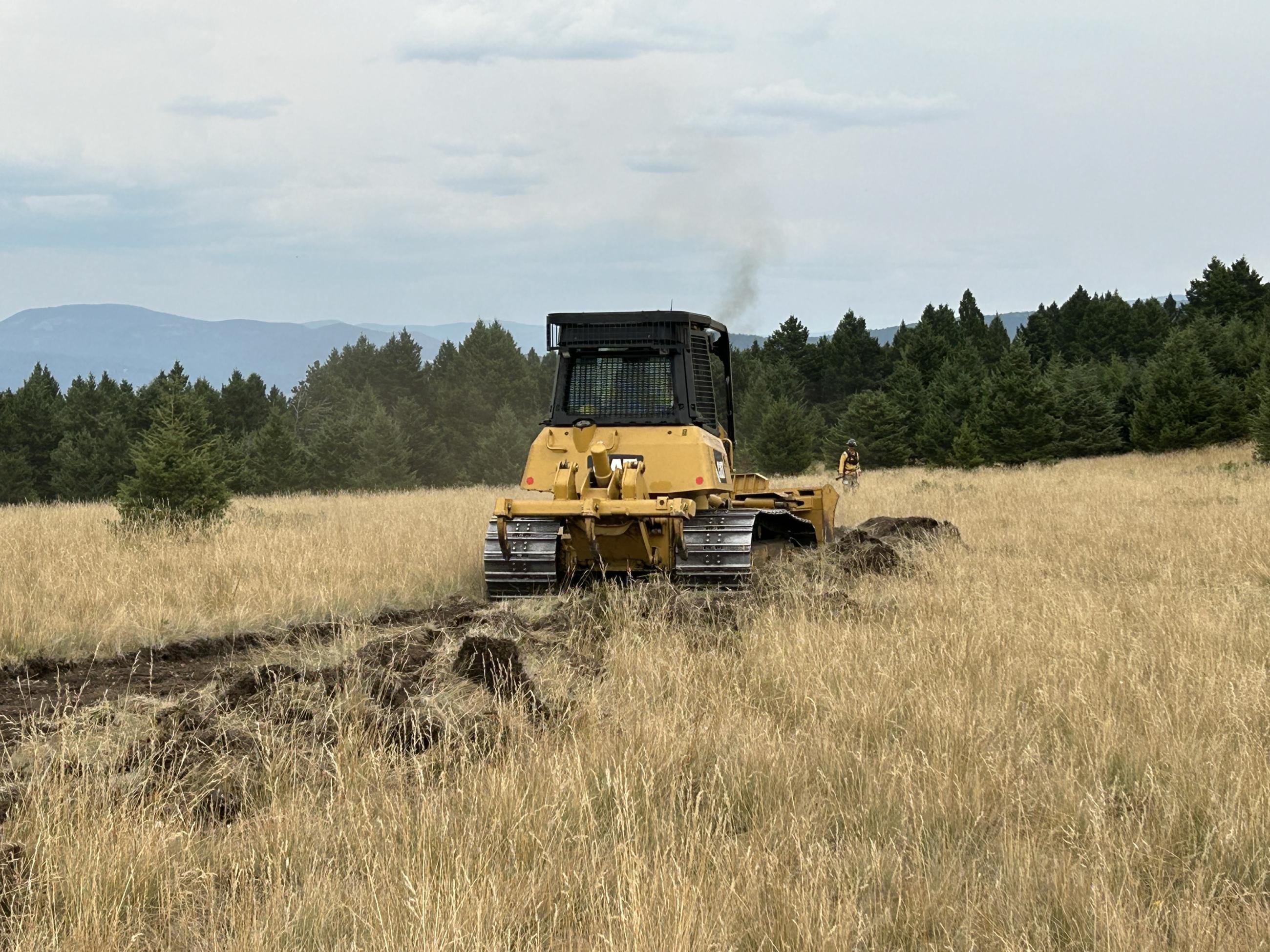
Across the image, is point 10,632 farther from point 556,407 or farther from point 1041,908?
point 1041,908

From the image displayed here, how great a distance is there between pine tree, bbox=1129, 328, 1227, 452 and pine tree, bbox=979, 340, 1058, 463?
3.33 m

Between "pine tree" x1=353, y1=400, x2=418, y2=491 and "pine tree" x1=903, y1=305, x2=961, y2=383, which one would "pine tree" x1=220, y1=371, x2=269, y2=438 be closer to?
"pine tree" x1=353, y1=400, x2=418, y2=491

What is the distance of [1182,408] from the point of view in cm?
4303

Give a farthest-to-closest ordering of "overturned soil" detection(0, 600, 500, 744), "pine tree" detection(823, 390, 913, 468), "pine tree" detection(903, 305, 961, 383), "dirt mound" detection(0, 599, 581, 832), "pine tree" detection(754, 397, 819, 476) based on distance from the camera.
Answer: "pine tree" detection(903, 305, 961, 383)
"pine tree" detection(823, 390, 913, 468)
"pine tree" detection(754, 397, 819, 476)
"overturned soil" detection(0, 600, 500, 744)
"dirt mound" detection(0, 599, 581, 832)

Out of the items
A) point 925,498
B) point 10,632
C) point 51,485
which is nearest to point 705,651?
point 10,632

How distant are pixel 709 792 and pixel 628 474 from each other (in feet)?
21.0

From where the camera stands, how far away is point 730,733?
17.9 feet

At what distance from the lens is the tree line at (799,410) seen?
1700 inches

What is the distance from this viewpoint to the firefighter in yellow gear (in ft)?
86.6

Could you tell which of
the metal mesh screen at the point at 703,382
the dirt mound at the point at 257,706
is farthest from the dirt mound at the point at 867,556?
the dirt mound at the point at 257,706

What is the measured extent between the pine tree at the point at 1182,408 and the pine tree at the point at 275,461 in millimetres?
31387

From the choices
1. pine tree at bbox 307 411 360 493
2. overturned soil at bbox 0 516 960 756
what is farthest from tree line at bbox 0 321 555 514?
overturned soil at bbox 0 516 960 756

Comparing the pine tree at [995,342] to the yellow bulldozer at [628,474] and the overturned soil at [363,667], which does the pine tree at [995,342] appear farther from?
the overturned soil at [363,667]

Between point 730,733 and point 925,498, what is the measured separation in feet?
63.2
